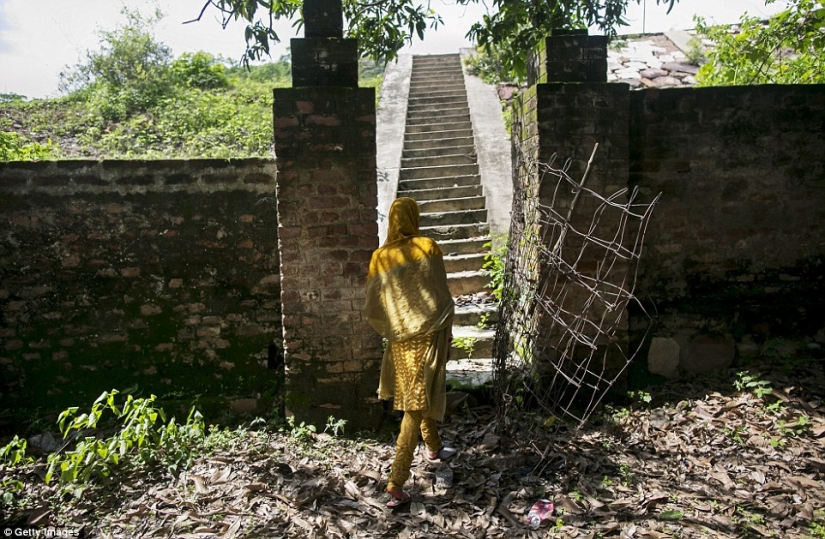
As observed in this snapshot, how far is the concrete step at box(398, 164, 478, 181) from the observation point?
7.89 metres

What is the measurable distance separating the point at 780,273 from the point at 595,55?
2.58 meters

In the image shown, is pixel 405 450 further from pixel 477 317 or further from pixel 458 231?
pixel 458 231

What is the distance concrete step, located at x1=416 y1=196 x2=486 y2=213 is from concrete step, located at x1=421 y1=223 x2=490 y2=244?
0.43 m

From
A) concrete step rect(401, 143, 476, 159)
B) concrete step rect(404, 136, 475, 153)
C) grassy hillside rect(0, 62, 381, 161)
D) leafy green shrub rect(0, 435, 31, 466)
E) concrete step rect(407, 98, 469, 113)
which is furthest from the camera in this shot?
concrete step rect(407, 98, 469, 113)

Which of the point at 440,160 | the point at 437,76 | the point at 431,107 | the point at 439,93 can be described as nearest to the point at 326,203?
the point at 440,160

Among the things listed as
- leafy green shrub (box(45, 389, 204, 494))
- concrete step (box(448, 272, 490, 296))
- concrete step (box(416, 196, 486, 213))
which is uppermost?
concrete step (box(416, 196, 486, 213))

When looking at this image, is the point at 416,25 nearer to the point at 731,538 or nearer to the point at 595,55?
the point at 595,55

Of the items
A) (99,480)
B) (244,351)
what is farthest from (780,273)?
(99,480)

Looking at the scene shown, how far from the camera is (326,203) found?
167 inches

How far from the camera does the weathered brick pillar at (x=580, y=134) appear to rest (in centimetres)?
443

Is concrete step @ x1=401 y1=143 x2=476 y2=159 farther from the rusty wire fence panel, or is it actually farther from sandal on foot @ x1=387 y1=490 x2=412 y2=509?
sandal on foot @ x1=387 y1=490 x2=412 y2=509

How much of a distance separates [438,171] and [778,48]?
4.35 metres

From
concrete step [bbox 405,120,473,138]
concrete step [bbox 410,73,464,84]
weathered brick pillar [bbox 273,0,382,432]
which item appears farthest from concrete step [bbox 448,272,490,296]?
concrete step [bbox 410,73,464,84]

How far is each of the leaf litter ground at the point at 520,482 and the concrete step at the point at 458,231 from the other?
8.88ft
